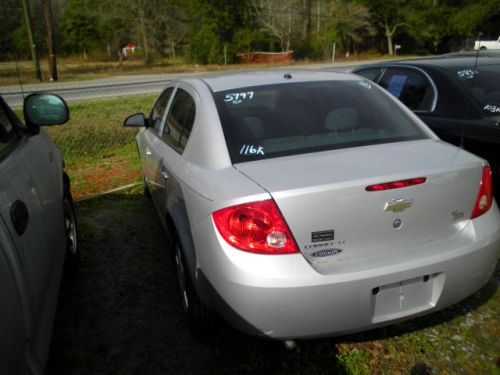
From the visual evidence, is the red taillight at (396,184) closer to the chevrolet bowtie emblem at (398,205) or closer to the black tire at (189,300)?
the chevrolet bowtie emblem at (398,205)

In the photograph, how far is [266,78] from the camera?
3.17 m

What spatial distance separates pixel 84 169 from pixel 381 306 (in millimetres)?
6185

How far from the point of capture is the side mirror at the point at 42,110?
8.89ft

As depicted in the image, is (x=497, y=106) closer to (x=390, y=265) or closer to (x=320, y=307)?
(x=390, y=265)

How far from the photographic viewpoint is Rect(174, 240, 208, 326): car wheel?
2.62 meters

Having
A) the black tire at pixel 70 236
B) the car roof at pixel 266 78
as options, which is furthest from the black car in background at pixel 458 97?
the black tire at pixel 70 236

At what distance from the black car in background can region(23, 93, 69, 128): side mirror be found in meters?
2.95

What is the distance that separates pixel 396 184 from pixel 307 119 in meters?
0.87

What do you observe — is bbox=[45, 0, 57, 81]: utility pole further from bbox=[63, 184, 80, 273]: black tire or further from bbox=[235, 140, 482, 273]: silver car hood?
bbox=[235, 140, 482, 273]: silver car hood

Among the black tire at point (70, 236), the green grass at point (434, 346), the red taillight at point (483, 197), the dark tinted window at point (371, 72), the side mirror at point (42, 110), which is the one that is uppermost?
the side mirror at point (42, 110)

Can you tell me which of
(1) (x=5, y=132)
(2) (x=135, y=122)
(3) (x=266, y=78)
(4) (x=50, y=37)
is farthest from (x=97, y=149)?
(4) (x=50, y=37)

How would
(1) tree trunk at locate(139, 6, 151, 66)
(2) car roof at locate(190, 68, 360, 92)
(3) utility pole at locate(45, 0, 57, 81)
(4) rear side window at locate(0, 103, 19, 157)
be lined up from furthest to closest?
(1) tree trunk at locate(139, 6, 151, 66)
(3) utility pole at locate(45, 0, 57, 81)
(2) car roof at locate(190, 68, 360, 92)
(4) rear side window at locate(0, 103, 19, 157)

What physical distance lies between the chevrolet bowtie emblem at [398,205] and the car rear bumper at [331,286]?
23 centimetres

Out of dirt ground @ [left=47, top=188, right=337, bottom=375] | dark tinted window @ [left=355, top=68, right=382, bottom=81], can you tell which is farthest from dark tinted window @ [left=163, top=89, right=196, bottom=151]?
dark tinted window @ [left=355, top=68, right=382, bottom=81]
